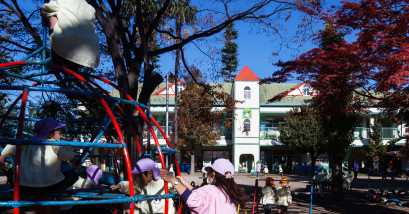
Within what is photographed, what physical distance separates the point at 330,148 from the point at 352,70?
21.8ft

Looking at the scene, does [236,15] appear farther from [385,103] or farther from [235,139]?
[235,139]

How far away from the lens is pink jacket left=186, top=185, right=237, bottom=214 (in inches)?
146

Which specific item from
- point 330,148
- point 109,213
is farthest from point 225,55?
point 109,213

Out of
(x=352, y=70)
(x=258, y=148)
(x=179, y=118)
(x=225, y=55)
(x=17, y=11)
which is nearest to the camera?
(x=17, y=11)

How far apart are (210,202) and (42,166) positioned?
1.59 m

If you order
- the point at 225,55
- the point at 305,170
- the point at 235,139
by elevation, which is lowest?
the point at 305,170

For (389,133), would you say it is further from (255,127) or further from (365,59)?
(365,59)

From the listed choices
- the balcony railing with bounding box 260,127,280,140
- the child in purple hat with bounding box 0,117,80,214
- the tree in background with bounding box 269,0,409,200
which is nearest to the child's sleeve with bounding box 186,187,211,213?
the child in purple hat with bounding box 0,117,80,214

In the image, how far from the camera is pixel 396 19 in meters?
9.35

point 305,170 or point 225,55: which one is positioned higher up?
point 225,55

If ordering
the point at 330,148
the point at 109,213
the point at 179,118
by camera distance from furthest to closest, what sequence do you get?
the point at 179,118
the point at 330,148
the point at 109,213

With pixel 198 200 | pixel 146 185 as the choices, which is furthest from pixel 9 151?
pixel 198 200

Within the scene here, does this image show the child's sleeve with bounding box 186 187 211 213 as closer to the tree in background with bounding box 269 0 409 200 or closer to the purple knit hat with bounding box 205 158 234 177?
the purple knit hat with bounding box 205 158 234 177

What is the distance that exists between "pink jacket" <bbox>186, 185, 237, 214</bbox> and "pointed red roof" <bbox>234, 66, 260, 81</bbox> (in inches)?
1475
